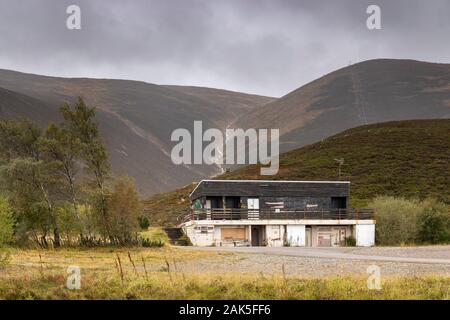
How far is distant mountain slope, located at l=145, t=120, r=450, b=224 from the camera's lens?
244 ft

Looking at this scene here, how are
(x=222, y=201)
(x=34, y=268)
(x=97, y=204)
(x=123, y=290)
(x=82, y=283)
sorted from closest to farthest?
(x=123, y=290), (x=82, y=283), (x=34, y=268), (x=97, y=204), (x=222, y=201)

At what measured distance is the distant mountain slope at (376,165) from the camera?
74.3 m

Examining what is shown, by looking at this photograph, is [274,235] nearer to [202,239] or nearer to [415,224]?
[202,239]

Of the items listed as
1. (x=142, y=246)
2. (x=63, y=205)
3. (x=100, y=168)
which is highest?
(x=100, y=168)

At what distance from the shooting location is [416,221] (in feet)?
158

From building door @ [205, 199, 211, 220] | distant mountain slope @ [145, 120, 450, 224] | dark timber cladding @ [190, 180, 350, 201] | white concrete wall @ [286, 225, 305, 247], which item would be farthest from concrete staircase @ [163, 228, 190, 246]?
distant mountain slope @ [145, 120, 450, 224]

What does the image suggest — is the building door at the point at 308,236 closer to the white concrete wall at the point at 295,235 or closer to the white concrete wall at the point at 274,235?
the white concrete wall at the point at 295,235

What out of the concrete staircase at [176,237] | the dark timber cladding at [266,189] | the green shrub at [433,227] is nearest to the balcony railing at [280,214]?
the dark timber cladding at [266,189]

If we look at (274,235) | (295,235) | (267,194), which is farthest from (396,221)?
(267,194)

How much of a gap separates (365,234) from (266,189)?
9490mm

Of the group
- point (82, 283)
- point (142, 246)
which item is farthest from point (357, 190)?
point (82, 283)

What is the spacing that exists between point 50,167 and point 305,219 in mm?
22115

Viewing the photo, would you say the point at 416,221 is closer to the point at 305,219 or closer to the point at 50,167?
the point at 305,219
